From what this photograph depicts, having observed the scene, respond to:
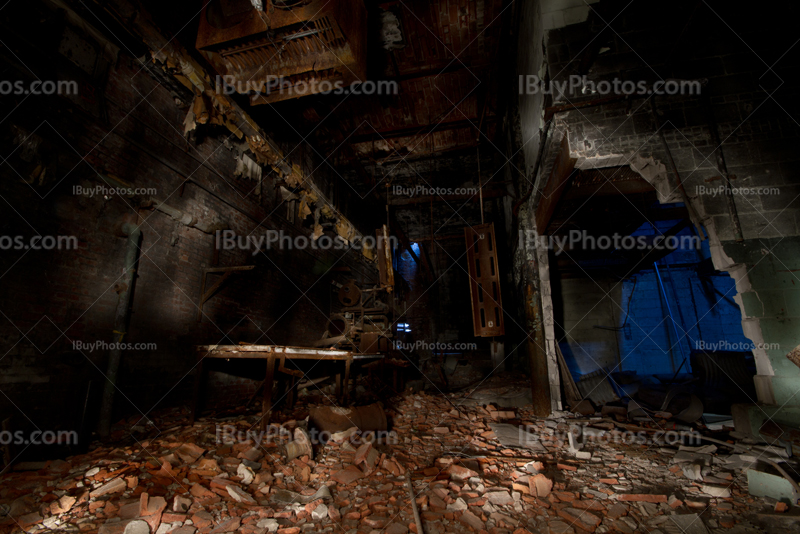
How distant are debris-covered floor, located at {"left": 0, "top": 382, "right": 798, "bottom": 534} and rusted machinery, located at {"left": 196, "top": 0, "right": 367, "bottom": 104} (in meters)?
Answer: 5.33

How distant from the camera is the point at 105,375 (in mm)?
4113

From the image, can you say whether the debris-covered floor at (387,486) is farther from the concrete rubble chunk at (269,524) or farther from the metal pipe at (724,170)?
the metal pipe at (724,170)

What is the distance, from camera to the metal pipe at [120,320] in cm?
404

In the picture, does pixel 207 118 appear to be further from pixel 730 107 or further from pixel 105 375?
pixel 730 107

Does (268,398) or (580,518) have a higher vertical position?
(268,398)

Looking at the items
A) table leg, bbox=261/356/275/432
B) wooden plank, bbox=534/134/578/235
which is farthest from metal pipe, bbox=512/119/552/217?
table leg, bbox=261/356/275/432

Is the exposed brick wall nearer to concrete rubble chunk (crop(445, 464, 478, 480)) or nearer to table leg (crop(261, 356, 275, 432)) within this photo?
table leg (crop(261, 356, 275, 432))

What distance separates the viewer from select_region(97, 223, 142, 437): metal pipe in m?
4.04

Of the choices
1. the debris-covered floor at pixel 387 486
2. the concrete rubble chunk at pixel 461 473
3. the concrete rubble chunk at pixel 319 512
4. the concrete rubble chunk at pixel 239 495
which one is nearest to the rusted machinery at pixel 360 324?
the debris-covered floor at pixel 387 486

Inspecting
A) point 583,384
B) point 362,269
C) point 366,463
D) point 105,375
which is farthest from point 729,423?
point 362,269

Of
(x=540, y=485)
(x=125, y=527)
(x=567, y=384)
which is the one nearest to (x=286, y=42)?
(x=125, y=527)

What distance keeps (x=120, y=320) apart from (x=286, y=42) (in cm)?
457

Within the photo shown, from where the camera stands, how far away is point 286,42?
15.7 feet

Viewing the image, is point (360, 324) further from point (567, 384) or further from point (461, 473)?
point (461, 473)
